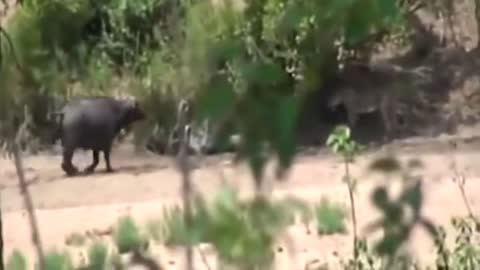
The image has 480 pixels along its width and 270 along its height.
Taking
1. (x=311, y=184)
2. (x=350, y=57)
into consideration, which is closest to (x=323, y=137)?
(x=350, y=57)

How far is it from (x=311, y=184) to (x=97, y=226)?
6.58 ft

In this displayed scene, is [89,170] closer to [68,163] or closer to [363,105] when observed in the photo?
[68,163]

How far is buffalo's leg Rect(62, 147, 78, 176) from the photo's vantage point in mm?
12844

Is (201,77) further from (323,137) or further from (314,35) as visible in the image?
(323,137)

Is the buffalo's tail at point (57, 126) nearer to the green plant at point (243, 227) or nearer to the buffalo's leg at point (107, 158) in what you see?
the buffalo's leg at point (107, 158)

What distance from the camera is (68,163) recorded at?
12.9m

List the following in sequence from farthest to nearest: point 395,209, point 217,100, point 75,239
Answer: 1. point 75,239
2. point 395,209
3. point 217,100

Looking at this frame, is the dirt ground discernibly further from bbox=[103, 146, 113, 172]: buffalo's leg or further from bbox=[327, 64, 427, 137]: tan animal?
bbox=[327, 64, 427, 137]: tan animal

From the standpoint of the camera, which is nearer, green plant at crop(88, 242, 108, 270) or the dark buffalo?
green plant at crop(88, 242, 108, 270)

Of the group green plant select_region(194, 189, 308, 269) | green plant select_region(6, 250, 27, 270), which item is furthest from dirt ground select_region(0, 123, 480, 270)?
green plant select_region(194, 189, 308, 269)

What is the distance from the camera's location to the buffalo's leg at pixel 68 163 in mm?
12844

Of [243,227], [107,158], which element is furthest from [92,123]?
[243,227]

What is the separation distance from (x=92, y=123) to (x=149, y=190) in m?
2.34

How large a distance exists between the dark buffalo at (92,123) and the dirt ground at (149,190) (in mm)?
241
